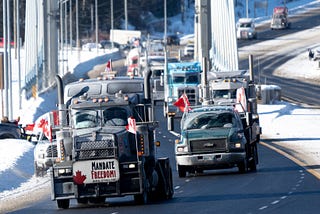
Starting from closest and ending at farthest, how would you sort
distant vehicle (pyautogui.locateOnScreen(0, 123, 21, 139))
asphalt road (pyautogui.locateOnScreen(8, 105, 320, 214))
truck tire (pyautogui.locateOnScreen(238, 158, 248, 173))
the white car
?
asphalt road (pyautogui.locateOnScreen(8, 105, 320, 214)), truck tire (pyautogui.locateOnScreen(238, 158, 248, 173)), the white car, distant vehicle (pyautogui.locateOnScreen(0, 123, 21, 139))

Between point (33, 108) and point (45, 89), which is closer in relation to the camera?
point (33, 108)

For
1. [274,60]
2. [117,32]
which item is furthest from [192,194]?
[117,32]

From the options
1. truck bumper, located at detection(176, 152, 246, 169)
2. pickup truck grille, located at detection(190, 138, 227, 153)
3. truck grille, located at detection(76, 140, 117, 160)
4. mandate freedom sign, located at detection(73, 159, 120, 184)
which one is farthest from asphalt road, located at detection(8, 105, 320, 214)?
truck grille, located at detection(76, 140, 117, 160)

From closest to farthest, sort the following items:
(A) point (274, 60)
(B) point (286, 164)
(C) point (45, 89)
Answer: (B) point (286, 164) → (C) point (45, 89) → (A) point (274, 60)

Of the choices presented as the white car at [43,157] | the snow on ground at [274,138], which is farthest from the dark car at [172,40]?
the white car at [43,157]

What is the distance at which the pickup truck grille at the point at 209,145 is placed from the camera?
29.6 metres

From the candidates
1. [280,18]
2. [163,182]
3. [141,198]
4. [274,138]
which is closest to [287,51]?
[280,18]

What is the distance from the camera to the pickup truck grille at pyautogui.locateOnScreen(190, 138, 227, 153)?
29.6 m

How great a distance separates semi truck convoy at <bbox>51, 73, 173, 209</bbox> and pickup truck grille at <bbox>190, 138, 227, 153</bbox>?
19.3ft

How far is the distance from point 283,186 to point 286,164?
7.33m

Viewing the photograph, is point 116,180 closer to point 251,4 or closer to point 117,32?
point 117,32

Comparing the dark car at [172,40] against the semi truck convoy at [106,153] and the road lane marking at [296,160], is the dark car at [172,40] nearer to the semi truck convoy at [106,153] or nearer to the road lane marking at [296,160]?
the road lane marking at [296,160]

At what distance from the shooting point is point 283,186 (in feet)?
84.0

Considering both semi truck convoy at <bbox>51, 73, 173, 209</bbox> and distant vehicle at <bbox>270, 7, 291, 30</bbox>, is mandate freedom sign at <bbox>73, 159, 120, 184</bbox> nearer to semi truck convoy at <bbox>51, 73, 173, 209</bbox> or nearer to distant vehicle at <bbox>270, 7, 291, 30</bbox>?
semi truck convoy at <bbox>51, 73, 173, 209</bbox>
